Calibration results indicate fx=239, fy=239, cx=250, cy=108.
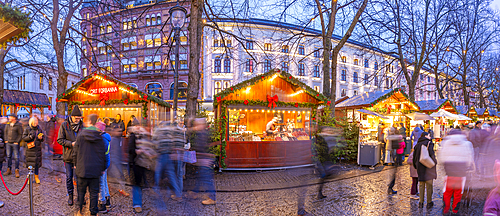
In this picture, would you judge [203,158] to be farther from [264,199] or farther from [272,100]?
[272,100]

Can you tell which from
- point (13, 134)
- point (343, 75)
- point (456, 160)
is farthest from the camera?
point (343, 75)

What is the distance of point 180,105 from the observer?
29.1 m

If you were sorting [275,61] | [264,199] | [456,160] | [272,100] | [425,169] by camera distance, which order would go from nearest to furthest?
[456,160], [425,169], [264,199], [272,100], [275,61]

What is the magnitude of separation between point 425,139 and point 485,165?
4320 millimetres

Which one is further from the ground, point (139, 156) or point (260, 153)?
point (139, 156)

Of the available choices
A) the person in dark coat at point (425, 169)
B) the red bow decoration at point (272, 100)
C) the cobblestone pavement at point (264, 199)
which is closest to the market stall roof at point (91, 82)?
the cobblestone pavement at point (264, 199)

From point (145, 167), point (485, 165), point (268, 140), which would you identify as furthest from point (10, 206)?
point (485, 165)

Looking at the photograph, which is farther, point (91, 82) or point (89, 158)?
point (91, 82)

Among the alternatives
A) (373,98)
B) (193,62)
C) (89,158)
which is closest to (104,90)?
(193,62)

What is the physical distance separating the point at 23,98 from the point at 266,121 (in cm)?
2220

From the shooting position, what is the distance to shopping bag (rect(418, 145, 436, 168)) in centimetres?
480

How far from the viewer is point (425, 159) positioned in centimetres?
483

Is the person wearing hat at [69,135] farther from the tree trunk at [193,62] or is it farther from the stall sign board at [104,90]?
the stall sign board at [104,90]

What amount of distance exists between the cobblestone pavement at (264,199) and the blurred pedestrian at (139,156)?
425 mm
